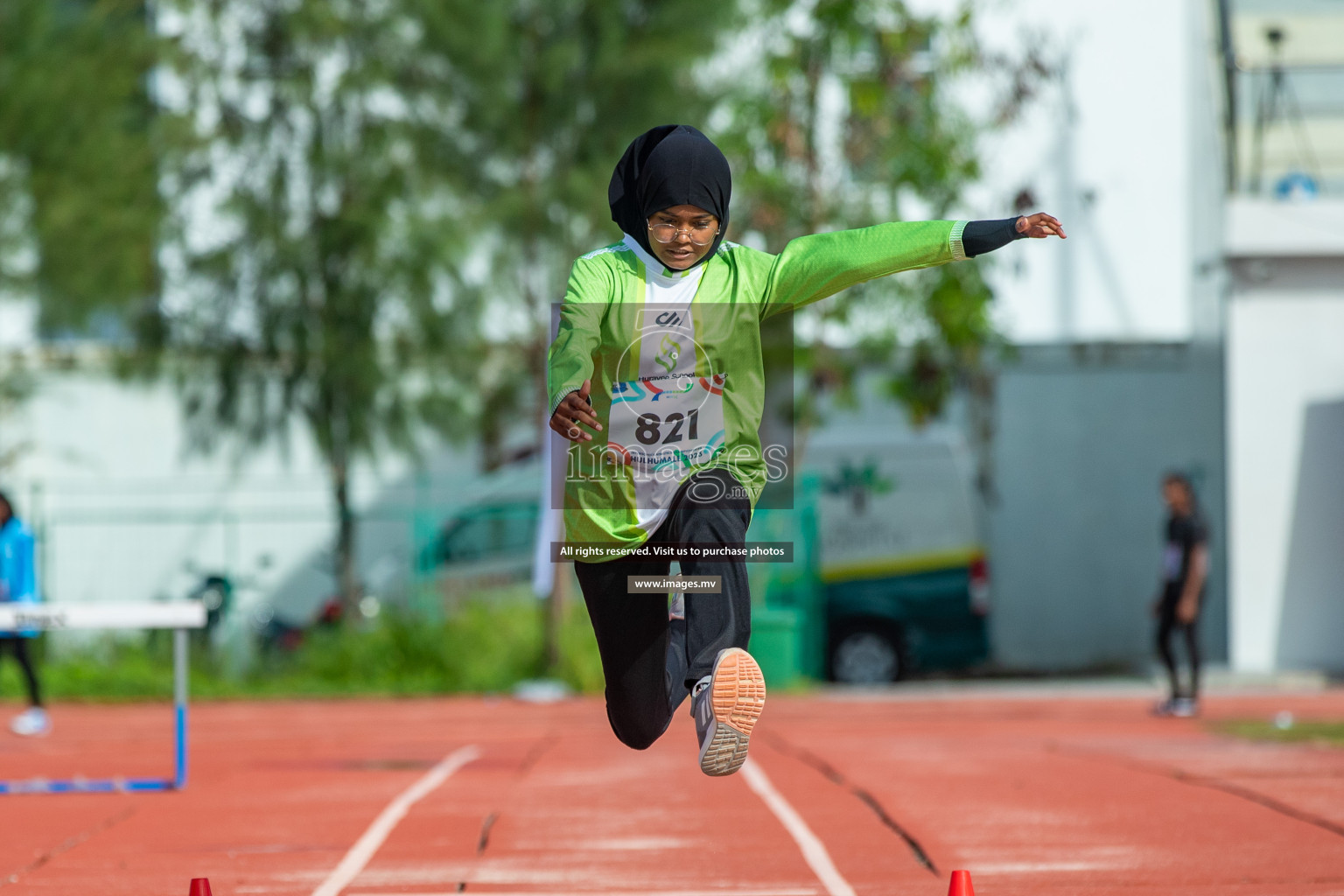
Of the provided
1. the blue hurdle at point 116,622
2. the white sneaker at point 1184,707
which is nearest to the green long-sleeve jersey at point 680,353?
the blue hurdle at point 116,622

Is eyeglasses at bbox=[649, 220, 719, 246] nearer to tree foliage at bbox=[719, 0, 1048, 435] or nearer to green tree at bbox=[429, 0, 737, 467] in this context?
tree foliage at bbox=[719, 0, 1048, 435]

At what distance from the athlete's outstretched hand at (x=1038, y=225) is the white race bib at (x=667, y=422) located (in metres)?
0.95

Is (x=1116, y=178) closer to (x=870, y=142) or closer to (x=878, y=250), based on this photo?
(x=870, y=142)

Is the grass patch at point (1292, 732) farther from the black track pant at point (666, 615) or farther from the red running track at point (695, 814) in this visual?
the black track pant at point (666, 615)

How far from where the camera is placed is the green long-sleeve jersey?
4543mm

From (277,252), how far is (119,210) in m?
1.66

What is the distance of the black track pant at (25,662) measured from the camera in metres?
12.8

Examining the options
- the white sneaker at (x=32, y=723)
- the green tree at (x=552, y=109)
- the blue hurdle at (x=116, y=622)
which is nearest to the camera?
the blue hurdle at (x=116, y=622)

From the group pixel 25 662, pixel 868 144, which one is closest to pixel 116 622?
pixel 25 662

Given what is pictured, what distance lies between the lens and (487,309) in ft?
56.3

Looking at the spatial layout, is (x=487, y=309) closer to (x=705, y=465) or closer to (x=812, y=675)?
(x=812, y=675)

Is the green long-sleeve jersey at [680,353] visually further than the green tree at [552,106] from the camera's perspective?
No

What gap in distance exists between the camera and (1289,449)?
637 inches

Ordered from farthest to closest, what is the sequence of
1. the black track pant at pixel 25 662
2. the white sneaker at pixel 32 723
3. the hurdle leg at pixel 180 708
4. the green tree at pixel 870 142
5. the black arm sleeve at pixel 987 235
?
the green tree at pixel 870 142, the white sneaker at pixel 32 723, the black track pant at pixel 25 662, the hurdle leg at pixel 180 708, the black arm sleeve at pixel 987 235
